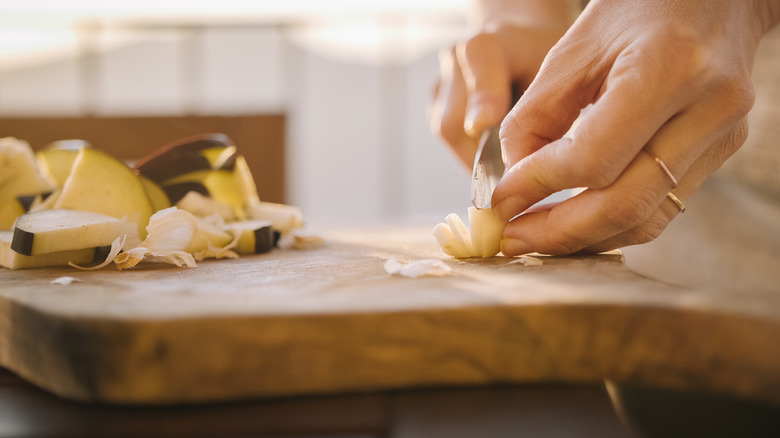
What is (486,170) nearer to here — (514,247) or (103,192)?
(514,247)

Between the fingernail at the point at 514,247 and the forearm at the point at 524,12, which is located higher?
the forearm at the point at 524,12

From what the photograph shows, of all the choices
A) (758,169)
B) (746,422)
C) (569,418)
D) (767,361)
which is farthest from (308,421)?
(758,169)

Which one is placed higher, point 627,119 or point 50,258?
point 627,119

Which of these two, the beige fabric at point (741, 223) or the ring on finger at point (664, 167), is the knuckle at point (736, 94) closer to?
the ring on finger at point (664, 167)

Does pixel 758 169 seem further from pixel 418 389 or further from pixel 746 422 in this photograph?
pixel 418 389

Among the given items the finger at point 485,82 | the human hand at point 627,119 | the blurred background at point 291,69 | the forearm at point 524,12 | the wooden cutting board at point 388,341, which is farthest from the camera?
the blurred background at point 291,69

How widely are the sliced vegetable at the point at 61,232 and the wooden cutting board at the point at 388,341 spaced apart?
0.75 feet

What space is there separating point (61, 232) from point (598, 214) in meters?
0.62

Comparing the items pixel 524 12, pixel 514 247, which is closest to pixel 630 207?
pixel 514 247

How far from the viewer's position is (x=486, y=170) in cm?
87

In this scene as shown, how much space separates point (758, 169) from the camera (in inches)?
41.4

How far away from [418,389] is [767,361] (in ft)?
0.81

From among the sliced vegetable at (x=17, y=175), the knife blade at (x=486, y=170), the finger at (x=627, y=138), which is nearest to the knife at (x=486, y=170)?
the knife blade at (x=486, y=170)

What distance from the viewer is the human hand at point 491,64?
3.17 feet
